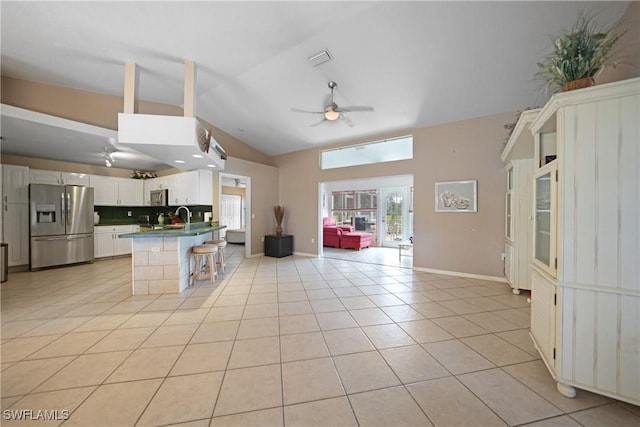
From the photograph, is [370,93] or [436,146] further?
[436,146]

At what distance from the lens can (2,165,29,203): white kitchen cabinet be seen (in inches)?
169

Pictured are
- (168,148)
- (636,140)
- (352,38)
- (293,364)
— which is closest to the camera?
(636,140)

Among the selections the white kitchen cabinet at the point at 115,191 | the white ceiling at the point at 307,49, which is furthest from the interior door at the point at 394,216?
the white kitchen cabinet at the point at 115,191

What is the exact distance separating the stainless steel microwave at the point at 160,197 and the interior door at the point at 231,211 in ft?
9.37

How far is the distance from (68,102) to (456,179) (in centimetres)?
677

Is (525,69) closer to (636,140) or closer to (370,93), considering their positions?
(370,93)

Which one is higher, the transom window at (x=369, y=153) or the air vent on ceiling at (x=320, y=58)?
the air vent on ceiling at (x=320, y=58)

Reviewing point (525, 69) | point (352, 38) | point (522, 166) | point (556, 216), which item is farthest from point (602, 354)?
point (352, 38)

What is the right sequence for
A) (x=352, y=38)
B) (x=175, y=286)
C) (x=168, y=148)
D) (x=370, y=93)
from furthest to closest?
(x=370, y=93) < (x=175, y=286) < (x=168, y=148) < (x=352, y=38)

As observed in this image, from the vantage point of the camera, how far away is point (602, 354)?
1395 mm

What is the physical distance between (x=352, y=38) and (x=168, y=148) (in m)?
2.88

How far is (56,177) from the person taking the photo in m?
5.02

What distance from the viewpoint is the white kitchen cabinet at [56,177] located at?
475 cm

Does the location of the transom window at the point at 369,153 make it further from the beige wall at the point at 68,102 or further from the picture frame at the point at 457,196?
the beige wall at the point at 68,102
